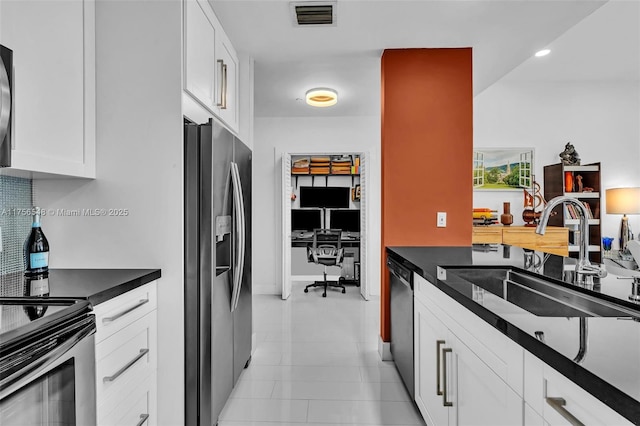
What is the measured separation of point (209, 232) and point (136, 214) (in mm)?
372

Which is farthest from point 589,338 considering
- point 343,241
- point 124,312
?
point 343,241

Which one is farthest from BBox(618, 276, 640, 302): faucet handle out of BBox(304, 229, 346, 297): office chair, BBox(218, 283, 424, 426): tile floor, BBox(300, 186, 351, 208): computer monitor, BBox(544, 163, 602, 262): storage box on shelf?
BBox(300, 186, 351, 208): computer monitor

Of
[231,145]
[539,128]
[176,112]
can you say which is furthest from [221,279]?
[539,128]

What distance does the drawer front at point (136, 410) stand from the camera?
1417 mm

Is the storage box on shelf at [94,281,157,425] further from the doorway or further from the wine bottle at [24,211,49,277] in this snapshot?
the doorway

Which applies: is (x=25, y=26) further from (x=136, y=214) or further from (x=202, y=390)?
(x=202, y=390)

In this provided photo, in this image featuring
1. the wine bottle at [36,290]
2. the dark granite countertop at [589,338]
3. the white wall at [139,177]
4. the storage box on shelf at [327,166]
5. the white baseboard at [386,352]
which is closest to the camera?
the dark granite countertop at [589,338]

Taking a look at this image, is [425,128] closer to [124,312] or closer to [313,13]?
[313,13]

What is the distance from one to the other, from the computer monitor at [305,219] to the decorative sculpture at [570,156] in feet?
11.7

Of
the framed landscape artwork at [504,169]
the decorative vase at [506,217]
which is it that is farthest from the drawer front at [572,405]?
the framed landscape artwork at [504,169]

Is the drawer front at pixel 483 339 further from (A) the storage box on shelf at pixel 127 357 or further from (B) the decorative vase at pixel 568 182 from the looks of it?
(B) the decorative vase at pixel 568 182

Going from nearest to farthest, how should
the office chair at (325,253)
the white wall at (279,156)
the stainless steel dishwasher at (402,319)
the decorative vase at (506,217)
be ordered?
the stainless steel dishwasher at (402,319), the decorative vase at (506,217), the white wall at (279,156), the office chair at (325,253)

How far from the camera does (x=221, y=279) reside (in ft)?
6.56

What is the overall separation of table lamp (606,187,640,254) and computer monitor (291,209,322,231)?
4.02 metres
